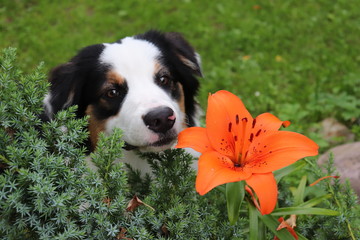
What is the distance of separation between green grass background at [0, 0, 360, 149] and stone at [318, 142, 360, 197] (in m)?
0.67

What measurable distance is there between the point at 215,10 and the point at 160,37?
3490 millimetres

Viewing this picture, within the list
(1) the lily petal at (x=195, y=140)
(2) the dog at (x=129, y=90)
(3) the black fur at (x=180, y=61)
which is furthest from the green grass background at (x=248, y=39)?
(1) the lily petal at (x=195, y=140)

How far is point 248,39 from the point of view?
550 centimetres

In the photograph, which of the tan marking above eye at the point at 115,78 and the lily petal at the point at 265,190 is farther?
the tan marking above eye at the point at 115,78

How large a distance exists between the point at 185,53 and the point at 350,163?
1.62 metres

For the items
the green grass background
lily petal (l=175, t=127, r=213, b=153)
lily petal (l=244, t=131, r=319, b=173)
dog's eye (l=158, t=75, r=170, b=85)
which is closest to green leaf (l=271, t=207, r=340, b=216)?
lily petal (l=244, t=131, r=319, b=173)

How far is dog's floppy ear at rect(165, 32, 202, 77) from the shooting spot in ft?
9.48

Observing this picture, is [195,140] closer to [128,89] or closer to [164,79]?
[128,89]

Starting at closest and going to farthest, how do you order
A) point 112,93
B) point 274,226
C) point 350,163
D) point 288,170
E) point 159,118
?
point 274,226
point 288,170
point 159,118
point 112,93
point 350,163

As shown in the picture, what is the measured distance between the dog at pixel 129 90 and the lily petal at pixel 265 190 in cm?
81

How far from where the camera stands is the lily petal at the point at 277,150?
4.97 ft

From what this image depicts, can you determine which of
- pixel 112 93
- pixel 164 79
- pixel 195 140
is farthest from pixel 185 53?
pixel 195 140

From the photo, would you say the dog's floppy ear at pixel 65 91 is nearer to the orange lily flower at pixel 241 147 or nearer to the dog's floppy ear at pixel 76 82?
the dog's floppy ear at pixel 76 82

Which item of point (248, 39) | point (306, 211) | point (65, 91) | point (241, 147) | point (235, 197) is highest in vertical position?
point (241, 147)
